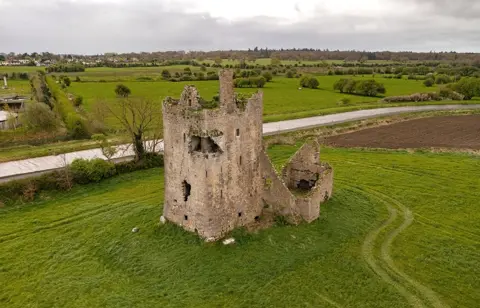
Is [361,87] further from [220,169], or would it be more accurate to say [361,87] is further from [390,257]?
[220,169]

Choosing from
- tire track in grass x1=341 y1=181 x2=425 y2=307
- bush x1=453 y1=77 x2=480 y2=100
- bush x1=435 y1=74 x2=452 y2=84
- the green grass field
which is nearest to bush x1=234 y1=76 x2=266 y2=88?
bush x1=453 y1=77 x2=480 y2=100

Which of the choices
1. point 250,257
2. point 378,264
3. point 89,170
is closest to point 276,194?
point 250,257

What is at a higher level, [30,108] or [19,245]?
[30,108]

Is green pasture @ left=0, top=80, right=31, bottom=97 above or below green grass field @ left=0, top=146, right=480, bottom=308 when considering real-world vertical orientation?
above

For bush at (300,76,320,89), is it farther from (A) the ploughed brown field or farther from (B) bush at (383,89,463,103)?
(A) the ploughed brown field

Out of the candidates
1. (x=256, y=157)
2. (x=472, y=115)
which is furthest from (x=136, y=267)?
(x=472, y=115)

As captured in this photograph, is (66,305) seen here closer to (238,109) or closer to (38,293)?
(38,293)

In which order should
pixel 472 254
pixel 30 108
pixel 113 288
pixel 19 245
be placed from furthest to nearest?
pixel 30 108, pixel 19 245, pixel 472 254, pixel 113 288
